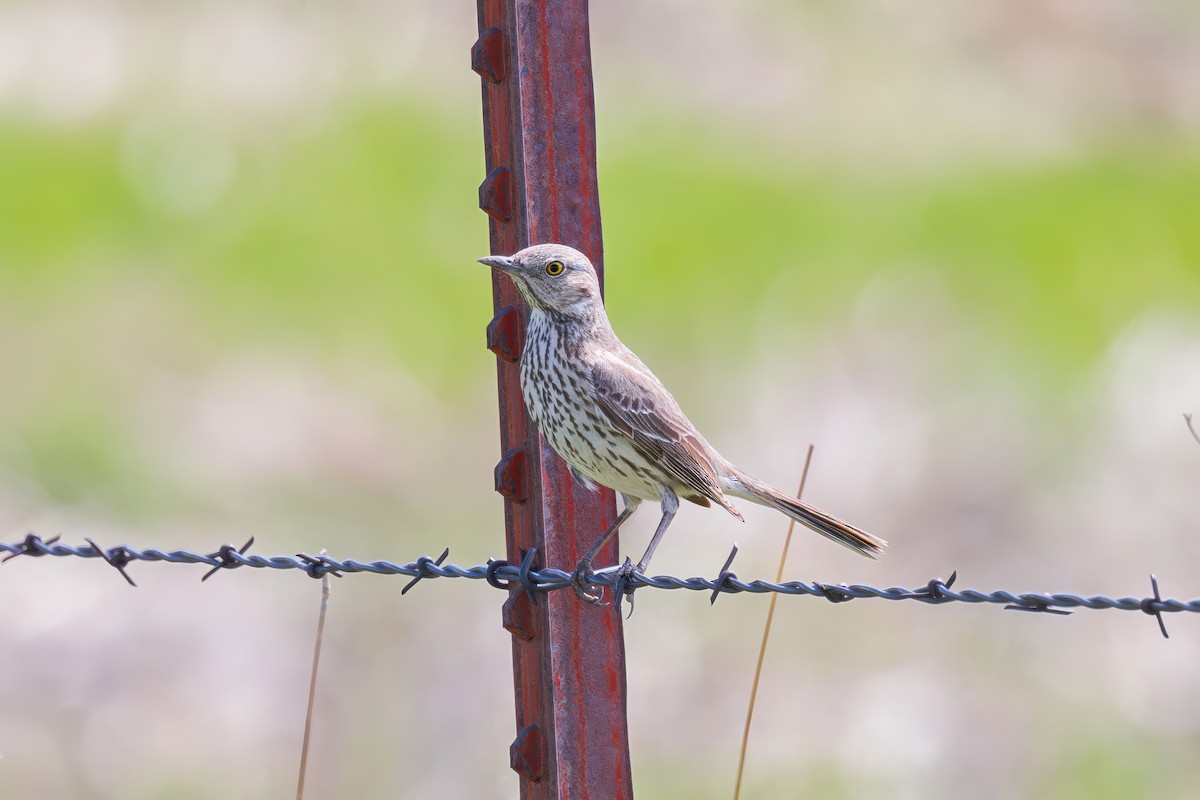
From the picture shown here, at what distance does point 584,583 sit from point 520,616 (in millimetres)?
331

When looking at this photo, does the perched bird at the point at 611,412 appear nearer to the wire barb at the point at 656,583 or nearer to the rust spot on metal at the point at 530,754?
the wire barb at the point at 656,583

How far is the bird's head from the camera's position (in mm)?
4887

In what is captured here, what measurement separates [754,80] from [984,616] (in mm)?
8550

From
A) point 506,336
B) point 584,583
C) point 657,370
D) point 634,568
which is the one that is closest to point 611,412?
point 506,336

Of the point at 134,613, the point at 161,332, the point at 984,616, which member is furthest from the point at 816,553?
the point at 161,332

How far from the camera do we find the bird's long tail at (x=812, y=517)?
573 cm

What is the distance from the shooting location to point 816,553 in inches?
487

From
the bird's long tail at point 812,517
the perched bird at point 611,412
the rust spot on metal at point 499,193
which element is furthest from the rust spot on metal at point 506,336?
the bird's long tail at point 812,517

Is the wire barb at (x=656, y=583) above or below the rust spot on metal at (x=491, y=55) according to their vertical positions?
below

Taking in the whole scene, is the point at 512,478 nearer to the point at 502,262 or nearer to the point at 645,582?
the point at 645,582

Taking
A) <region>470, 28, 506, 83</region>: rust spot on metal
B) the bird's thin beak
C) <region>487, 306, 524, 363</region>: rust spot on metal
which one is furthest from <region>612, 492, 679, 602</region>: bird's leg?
<region>470, 28, 506, 83</region>: rust spot on metal

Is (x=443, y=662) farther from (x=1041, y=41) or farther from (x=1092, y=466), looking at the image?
(x=1041, y=41)

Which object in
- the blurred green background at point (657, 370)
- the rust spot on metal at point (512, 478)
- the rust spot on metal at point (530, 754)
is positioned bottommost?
the rust spot on metal at point (530, 754)

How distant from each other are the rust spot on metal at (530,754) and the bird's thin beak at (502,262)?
138 cm
